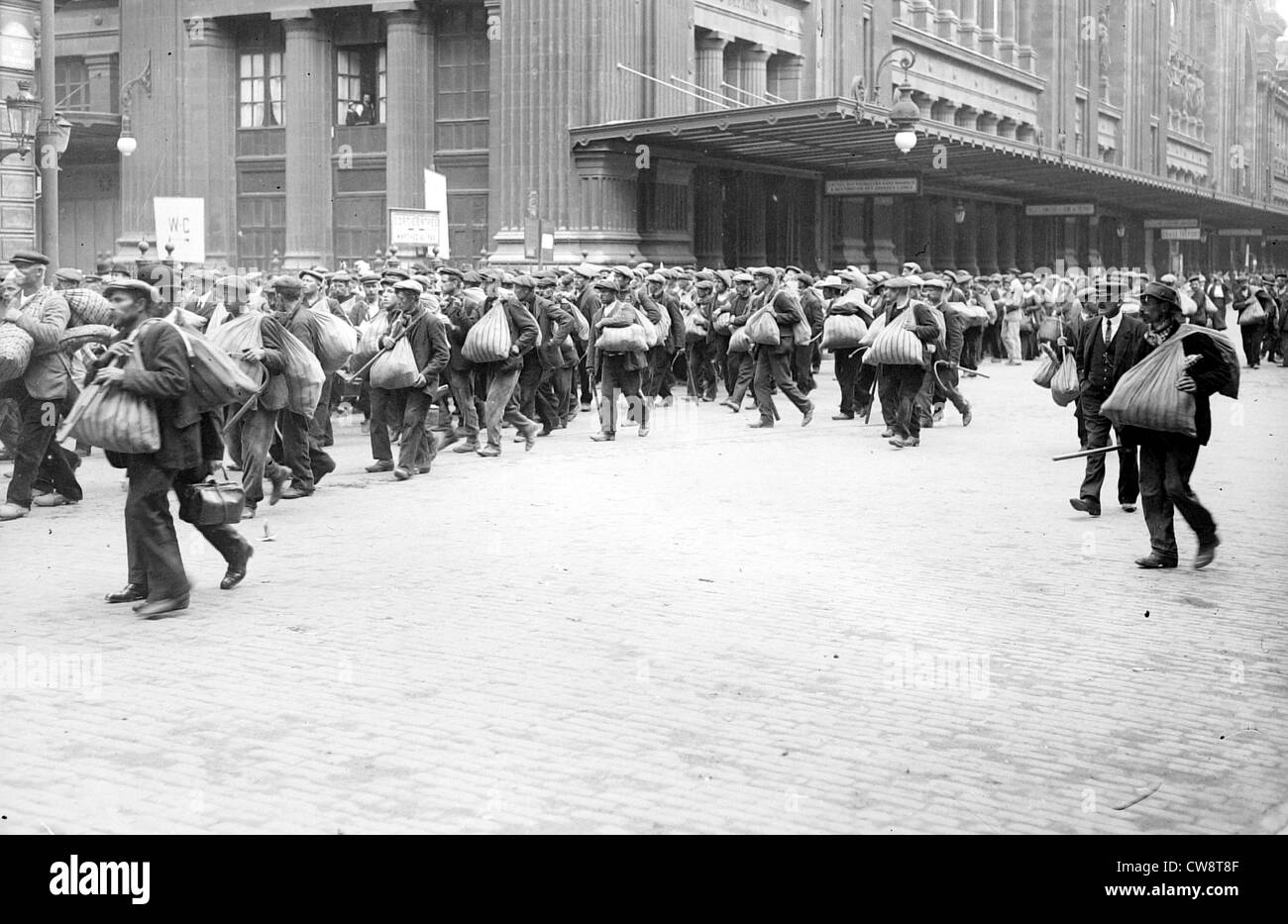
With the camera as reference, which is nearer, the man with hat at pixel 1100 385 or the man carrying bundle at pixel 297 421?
the man with hat at pixel 1100 385

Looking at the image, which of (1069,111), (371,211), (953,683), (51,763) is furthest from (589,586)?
(1069,111)

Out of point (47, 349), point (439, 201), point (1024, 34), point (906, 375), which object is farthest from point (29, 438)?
point (1024, 34)

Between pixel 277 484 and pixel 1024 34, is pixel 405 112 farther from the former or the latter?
pixel 1024 34

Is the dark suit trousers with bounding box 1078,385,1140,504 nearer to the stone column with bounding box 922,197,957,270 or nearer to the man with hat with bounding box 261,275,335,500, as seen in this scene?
the man with hat with bounding box 261,275,335,500

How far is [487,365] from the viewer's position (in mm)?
17844

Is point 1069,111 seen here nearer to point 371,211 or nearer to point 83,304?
point 371,211

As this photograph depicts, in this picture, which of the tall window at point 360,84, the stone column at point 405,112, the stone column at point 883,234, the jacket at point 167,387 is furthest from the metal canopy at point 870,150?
the jacket at point 167,387

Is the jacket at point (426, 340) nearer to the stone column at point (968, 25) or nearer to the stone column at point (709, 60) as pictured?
the stone column at point (709, 60)

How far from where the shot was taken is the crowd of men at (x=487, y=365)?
9453mm

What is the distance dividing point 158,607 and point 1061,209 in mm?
48339

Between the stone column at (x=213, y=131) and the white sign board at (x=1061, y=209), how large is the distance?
27.4 meters

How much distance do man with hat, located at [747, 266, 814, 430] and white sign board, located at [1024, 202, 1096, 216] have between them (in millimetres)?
35473

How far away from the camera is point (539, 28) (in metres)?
33.4

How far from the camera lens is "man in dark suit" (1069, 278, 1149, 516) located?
12.6 m
